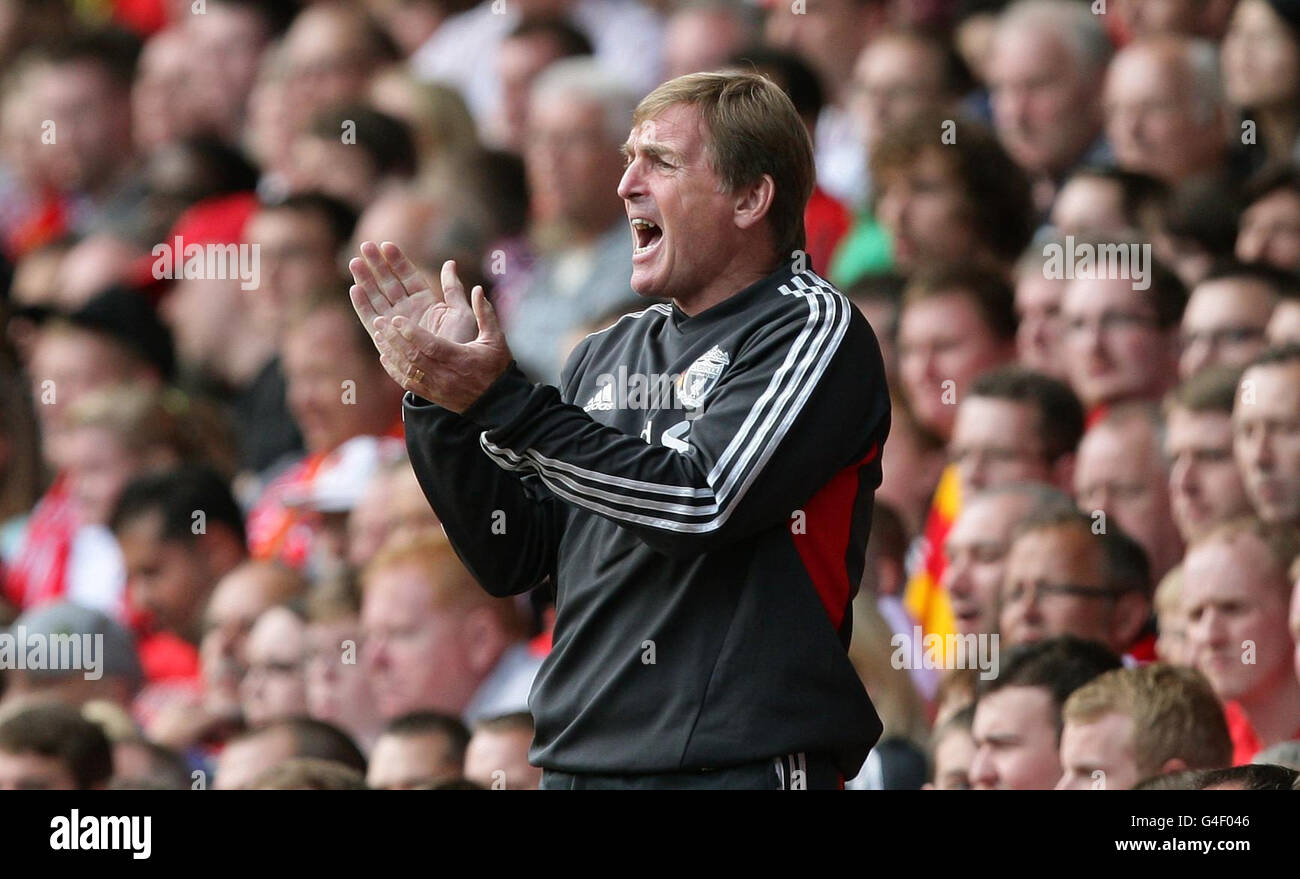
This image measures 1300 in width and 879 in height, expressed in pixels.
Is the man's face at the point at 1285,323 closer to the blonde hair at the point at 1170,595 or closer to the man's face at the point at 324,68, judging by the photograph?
the blonde hair at the point at 1170,595

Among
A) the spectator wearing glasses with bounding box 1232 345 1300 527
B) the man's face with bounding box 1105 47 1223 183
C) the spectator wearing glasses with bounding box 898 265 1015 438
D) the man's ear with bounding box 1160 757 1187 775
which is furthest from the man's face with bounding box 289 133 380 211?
the man's ear with bounding box 1160 757 1187 775

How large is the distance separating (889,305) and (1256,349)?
3.99 feet

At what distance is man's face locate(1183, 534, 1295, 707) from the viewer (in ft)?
17.6

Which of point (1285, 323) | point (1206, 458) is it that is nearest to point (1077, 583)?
point (1206, 458)

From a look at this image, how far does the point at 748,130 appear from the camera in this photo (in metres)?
3.39

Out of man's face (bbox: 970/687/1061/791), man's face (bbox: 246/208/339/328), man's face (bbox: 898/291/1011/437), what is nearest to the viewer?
man's face (bbox: 970/687/1061/791)

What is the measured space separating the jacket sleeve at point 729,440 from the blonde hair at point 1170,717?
5.83 feet

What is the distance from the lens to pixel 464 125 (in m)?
9.10

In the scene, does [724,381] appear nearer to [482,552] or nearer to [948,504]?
[482,552]

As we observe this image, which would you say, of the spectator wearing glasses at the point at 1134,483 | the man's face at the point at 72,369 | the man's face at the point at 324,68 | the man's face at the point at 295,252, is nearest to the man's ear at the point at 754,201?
the spectator wearing glasses at the point at 1134,483

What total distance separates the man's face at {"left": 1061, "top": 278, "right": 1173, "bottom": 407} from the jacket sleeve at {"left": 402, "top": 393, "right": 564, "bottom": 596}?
3.35m

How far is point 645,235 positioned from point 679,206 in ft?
0.30

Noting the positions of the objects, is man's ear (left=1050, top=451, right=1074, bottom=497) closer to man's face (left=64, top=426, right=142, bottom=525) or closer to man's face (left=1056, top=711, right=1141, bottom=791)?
man's face (left=1056, top=711, right=1141, bottom=791)

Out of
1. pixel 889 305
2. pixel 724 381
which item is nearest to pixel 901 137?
pixel 889 305
